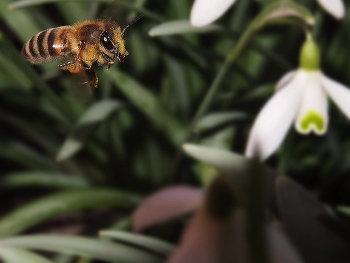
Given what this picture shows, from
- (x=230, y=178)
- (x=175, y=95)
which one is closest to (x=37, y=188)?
(x=175, y=95)

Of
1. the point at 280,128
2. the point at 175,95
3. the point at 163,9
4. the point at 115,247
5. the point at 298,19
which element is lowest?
the point at 115,247

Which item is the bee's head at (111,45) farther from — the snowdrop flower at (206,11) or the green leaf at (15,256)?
the green leaf at (15,256)

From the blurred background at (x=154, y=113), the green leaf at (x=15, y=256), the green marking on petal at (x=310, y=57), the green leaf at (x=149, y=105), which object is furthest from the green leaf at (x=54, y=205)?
the green marking on petal at (x=310, y=57)

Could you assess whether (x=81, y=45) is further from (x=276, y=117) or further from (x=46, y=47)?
(x=276, y=117)

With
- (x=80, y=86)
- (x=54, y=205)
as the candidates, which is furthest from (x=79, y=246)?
(x=54, y=205)

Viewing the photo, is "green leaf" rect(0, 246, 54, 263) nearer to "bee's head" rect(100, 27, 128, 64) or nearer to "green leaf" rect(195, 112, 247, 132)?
"bee's head" rect(100, 27, 128, 64)

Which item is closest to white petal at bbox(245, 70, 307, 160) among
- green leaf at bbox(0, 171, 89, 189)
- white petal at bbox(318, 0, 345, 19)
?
white petal at bbox(318, 0, 345, 19)

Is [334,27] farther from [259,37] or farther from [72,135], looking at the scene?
[72,135]
